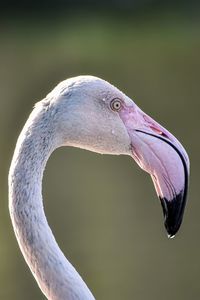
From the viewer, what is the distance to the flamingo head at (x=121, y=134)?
113 inches

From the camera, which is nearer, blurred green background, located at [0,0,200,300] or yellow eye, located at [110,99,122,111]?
yellow eye, located at [110,99,122,111]

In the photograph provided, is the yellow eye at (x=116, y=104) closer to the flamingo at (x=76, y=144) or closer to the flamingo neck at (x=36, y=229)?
the flamingo at (x=76, y=144)

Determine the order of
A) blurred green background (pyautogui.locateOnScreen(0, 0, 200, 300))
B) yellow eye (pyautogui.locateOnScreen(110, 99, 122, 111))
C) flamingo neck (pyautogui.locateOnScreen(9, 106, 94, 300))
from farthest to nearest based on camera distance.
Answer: blurred green background (pyautogui.locateOnScreen(0, 0, 200, 300))
yellow eye (pyautogui.locateOnScreen(110, 99, 122, 111))
flamingo neck (pyautogui.locateOnScreen(9, 106, 94, 300))

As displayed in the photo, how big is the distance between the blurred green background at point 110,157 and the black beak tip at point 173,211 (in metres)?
3.24

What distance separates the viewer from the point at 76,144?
2936 mm

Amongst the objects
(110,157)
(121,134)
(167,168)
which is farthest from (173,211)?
(110,157)

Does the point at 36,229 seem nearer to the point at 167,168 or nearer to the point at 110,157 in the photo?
the point at 167,168

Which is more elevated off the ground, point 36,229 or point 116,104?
point 116,104

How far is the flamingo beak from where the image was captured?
2.87m

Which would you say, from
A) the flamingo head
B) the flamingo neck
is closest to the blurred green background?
the flamingo head

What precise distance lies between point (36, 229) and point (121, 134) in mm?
407

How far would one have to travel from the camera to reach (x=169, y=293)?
622cm

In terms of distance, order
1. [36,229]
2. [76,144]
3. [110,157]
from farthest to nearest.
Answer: [110,157] < [76,144] < [36,229]

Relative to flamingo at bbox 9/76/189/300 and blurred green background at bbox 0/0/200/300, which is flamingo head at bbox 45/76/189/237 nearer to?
flamingo at bbox 9/76/189/300
